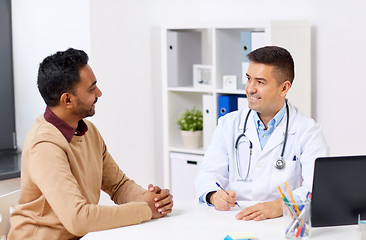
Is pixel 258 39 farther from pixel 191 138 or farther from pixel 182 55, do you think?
pixel 191 138

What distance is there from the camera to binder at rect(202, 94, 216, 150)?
12.5 ft

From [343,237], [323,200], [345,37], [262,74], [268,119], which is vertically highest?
[345,37]

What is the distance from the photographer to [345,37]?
3598 mm

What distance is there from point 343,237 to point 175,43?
2222 millimetres

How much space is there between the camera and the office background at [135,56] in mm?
3549

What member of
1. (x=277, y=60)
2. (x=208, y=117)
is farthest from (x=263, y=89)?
(x=208, y=117)

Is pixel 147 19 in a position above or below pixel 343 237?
above

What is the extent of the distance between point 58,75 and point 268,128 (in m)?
0.89

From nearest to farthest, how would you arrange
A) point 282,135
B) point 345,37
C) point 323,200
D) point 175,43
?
point 323,200 → point 282,135 → point 345,37 → point 175,43

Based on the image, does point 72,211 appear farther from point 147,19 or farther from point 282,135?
point 147,19

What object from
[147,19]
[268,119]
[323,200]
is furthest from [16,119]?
[323,200]

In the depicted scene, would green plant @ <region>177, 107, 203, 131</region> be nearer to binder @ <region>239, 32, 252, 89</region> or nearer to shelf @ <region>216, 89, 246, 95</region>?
shelf @ <region>216, 89, 246, 95</region>

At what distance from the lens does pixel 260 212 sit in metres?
2.11

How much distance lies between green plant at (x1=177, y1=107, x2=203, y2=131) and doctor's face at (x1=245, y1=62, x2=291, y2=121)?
147 centimetres
